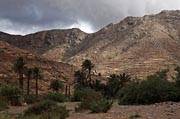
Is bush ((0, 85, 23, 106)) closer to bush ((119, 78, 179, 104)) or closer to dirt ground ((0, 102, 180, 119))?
bush ((119, 78, 179, 104))

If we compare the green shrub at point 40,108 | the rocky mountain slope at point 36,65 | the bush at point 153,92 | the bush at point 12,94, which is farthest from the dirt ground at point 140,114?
the rocky mountain slope at point 36,65

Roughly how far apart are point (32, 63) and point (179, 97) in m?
93.3

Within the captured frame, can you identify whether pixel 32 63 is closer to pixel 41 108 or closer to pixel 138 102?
pixel 138 102

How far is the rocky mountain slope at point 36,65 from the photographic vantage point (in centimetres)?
12262

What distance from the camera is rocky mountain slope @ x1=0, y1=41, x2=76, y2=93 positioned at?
123 m

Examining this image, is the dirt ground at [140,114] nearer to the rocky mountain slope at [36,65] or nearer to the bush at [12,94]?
the bush at [12,94]

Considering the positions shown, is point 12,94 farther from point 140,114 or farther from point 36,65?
point 36,65

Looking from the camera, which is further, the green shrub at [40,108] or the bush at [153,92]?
the bush at [153,92]

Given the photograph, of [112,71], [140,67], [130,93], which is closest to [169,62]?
[140,67]

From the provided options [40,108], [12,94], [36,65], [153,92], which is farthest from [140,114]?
[36,65]

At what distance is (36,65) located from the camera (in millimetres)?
139375

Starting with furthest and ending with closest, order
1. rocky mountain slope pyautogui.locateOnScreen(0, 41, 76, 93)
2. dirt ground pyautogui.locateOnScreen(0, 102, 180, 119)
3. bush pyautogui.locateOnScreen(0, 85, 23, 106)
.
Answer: rocky mountain slope pyautogui.locateOnScreen(0, 41, 76, 93) < bush pyautogui.locateOnScreen(0, 85, 23, 106) < dirt ground pyautogui.locateOnScreen(0, 102, 180, 119)

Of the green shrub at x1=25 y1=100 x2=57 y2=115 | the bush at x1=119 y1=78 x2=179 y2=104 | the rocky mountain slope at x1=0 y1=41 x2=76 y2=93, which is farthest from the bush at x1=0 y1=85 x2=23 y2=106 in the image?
the rocky mountain slope at x1=0 y1=41 x2=76 y2=93

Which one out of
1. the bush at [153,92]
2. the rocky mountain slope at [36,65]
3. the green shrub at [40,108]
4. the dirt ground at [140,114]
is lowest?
the dirt ground at [140,114]
